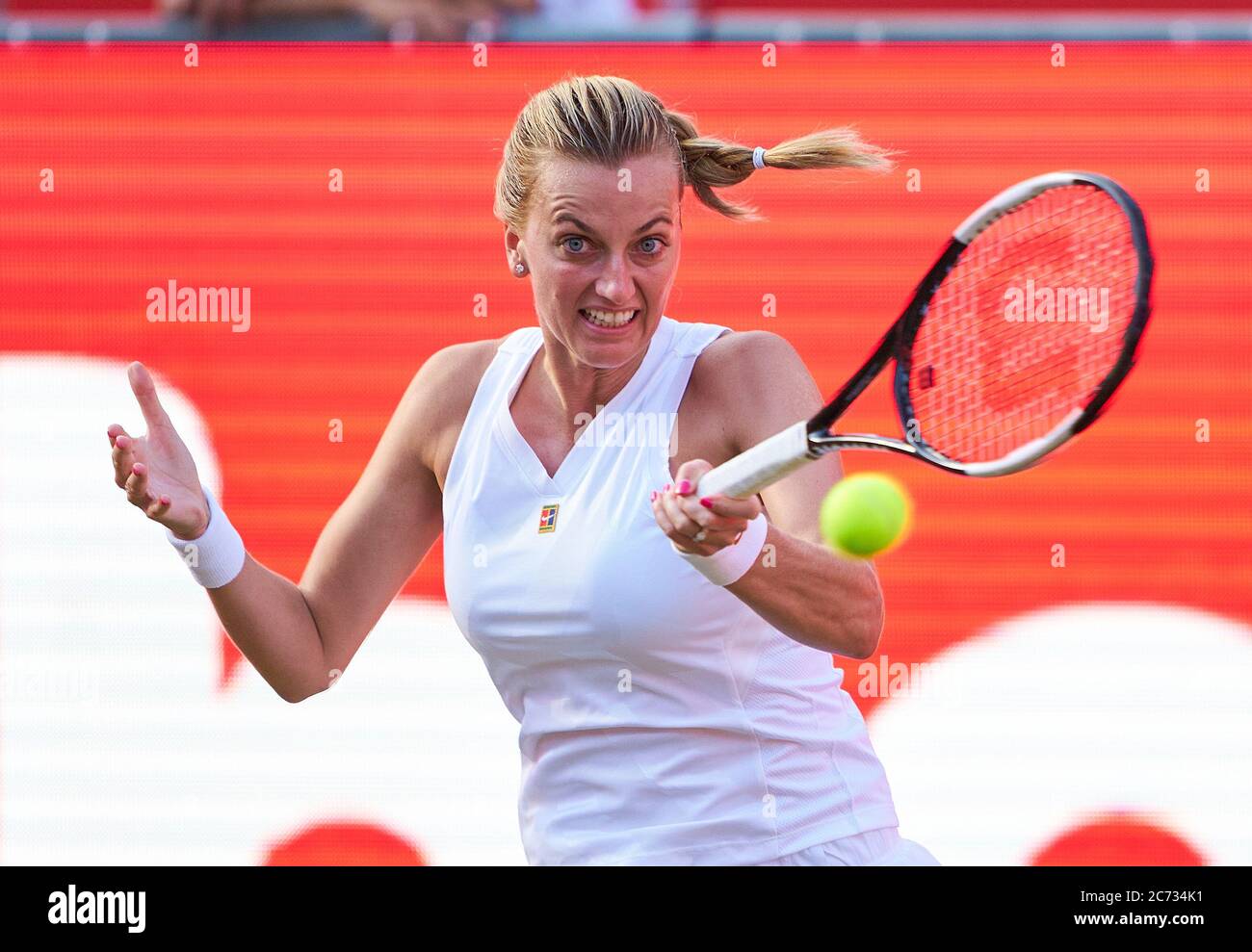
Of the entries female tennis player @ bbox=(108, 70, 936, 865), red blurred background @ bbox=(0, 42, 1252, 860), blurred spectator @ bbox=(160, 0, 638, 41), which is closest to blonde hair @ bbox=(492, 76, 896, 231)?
female tennis player @ bbox=(108, 70, 936, 865)

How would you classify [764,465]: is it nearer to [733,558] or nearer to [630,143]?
[733,558]

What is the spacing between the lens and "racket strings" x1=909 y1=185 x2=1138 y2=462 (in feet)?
5.25

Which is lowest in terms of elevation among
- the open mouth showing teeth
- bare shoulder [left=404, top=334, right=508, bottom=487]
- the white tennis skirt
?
the white tennis skirt

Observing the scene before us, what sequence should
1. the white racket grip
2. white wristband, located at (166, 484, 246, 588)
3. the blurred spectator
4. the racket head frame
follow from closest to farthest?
the racket head frame < the white racket grip < white wristband, located at (166, 484, 246, 588) < the blurred spectator

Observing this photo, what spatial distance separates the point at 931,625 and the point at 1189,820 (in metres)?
0.58

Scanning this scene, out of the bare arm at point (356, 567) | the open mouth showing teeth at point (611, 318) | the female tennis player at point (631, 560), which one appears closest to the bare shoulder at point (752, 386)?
the female tennis player at point (631, 560)

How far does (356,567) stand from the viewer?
2.09 metres

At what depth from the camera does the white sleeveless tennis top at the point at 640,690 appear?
5.87 ft

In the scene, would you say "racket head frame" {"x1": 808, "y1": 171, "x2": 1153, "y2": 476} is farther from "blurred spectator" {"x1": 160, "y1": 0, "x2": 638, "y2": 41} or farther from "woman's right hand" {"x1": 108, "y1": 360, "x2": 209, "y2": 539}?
"blurred spectator" {"x1": 160, "y1": 0, "x2": 638, "y2": 41}

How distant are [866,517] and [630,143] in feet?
1.91

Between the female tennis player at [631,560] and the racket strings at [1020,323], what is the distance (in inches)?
6.7

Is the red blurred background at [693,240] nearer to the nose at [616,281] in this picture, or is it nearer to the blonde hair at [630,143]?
the blonde hair at [630,143]

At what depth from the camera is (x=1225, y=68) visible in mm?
3164
